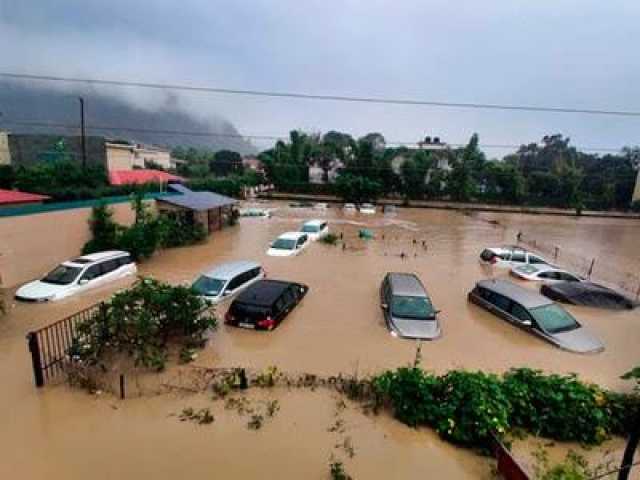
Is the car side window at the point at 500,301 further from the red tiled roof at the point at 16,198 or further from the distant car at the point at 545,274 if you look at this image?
the red tiled roof at the point at 16,198

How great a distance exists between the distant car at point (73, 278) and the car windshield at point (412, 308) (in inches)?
419

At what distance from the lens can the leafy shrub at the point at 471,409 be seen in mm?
6633

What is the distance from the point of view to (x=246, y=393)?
8.06 meters

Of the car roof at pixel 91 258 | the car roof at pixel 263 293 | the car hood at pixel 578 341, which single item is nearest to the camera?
the car hood at pixel 578 341

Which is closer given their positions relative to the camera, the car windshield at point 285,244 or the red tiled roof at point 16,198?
the red tiled roof at point 16,198

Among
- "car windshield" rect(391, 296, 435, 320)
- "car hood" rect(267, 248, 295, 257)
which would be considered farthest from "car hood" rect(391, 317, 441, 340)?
"car hood" rect(267, 248, 295, 257)

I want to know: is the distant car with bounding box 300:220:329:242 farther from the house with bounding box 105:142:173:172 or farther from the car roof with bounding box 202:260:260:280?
the house with bounding box 105:142:173:172

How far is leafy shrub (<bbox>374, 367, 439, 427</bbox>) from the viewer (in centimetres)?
716

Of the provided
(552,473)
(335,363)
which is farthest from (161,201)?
(552,473)

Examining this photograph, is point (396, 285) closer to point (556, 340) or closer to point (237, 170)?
point (556, 340)

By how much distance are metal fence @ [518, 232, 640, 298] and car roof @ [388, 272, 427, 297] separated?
37.1 feet

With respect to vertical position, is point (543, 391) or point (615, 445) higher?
point (543, 391)

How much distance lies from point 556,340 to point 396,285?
484cm

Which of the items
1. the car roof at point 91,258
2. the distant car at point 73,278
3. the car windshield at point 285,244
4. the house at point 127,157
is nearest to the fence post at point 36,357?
the distant car at point 73,278
